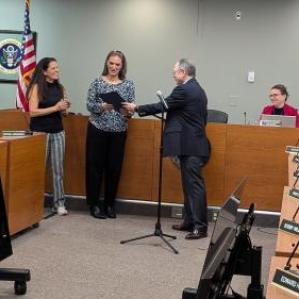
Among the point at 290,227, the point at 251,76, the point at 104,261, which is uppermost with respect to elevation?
the point at 251,76

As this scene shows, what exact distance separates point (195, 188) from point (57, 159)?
141cm

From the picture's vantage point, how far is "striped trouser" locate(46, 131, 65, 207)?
17.7 ft

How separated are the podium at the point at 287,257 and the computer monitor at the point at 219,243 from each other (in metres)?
0.36

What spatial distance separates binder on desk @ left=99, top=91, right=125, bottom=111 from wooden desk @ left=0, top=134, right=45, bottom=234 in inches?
25.3

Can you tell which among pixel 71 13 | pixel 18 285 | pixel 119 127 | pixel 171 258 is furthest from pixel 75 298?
pixel 71 13

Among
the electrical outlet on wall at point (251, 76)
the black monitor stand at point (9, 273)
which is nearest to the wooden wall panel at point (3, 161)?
the black monitor stand at point (9, 273)

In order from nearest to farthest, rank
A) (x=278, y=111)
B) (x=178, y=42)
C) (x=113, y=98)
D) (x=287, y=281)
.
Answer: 1. (x=287, y=281)
2. (x=113, y=98)
3. (x=278, y=111)
4. (x=178, y=42)

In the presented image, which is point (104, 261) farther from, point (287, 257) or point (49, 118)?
point (287, 257)

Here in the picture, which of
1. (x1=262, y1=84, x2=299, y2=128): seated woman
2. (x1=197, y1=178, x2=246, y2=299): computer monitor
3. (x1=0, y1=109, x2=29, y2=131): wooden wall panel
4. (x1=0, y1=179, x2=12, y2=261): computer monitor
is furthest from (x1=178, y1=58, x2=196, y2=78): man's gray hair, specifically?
(x1=197, y1=178, x2=246, y2=299): computer monitor

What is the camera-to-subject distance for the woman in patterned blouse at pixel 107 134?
535 centimetres

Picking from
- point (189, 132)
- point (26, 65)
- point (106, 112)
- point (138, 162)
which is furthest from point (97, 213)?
point (26, 65)

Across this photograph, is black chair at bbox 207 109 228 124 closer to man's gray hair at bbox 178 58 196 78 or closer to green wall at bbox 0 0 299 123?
man's gray hair at bbox 178 58 196 78

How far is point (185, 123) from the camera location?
4.83 meters

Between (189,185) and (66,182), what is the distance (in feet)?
5.02
